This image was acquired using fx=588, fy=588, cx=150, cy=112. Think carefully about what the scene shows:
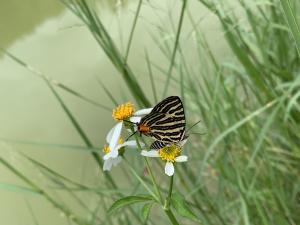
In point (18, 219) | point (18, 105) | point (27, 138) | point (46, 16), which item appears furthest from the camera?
point (46, 16)

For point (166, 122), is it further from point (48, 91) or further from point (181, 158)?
point (48, 91)

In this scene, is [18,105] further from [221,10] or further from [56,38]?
[221,10]

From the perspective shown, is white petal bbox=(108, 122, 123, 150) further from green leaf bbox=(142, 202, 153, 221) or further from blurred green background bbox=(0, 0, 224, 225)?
blurred green background bbox=(0, 0, 224, 225)

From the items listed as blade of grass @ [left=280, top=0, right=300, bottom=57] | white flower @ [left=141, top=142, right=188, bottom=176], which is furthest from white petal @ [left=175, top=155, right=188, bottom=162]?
blade of grass @ [left=280, top=0, right=300, bottom=57]

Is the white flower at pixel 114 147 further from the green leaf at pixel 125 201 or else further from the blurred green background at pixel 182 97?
the blurred green background at pixel 182 97

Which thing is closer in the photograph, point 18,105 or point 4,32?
point 18,105

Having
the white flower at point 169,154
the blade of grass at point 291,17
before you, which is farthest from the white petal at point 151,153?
the blade of grass at point 291,17

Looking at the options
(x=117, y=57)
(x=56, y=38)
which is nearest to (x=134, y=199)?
(x=117, y=57)
